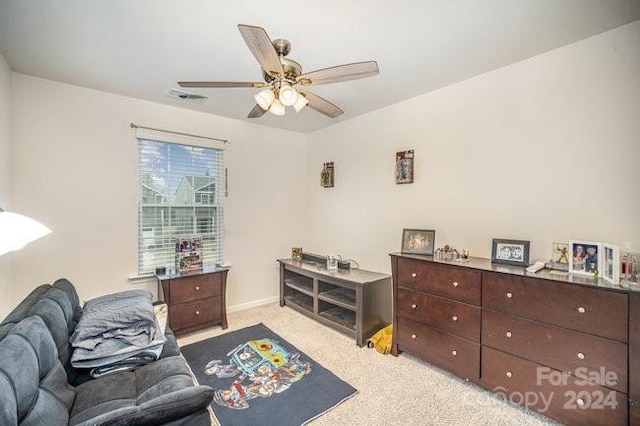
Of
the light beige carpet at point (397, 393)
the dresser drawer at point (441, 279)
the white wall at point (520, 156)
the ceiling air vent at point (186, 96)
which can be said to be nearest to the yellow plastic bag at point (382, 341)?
the light beige carpet at point (397, 393)

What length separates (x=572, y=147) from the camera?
203 centimetres

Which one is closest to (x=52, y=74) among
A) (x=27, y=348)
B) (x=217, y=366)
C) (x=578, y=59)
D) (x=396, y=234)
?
(x=27, y=348)

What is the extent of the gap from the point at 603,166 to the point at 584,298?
929 mm

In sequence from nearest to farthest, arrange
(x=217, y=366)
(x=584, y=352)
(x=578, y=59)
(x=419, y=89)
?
(x=584, y=352) → (x=578, y=59) → (x=217, y=366) → (x=419, y=89)

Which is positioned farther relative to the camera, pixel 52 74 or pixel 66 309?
pixel 52 74

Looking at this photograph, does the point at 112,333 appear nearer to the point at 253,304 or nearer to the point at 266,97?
the point at 266,97

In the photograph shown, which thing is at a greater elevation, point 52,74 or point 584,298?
point 52,74

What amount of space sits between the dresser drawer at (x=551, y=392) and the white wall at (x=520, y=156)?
833 mm

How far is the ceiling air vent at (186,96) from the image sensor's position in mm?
2879

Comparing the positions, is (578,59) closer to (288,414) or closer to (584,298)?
(584,298)

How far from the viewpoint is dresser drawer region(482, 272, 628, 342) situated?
1581 millimetres

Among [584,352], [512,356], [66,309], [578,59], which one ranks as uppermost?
[578,59]

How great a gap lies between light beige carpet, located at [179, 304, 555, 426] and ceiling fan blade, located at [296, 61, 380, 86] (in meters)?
2.21

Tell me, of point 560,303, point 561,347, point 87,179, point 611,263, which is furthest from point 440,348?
point 87,179
